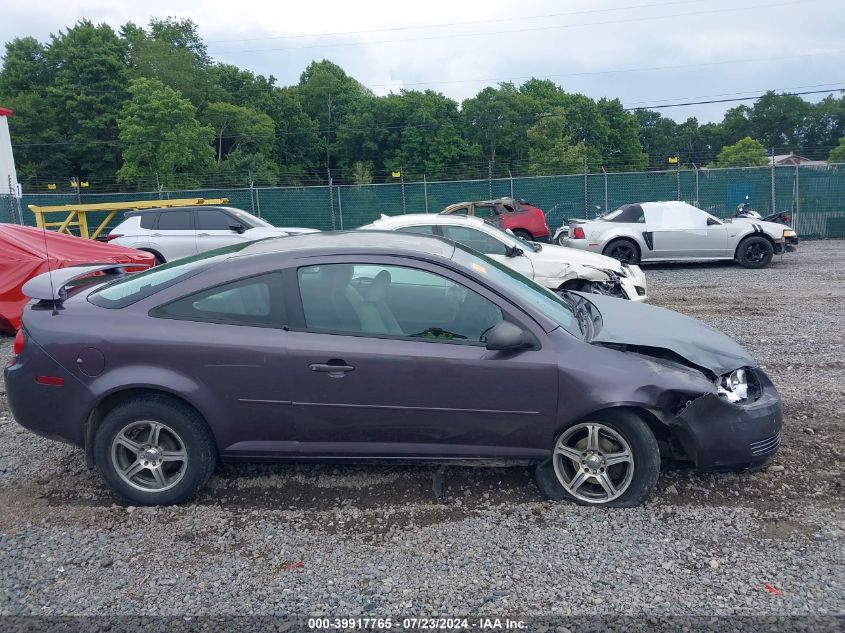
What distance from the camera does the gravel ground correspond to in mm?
3326

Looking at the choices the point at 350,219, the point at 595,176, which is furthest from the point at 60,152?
the point at 595,176

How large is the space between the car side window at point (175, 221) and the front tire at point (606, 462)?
12338 mm

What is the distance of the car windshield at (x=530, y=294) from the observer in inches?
175

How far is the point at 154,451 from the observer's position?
4.27 m

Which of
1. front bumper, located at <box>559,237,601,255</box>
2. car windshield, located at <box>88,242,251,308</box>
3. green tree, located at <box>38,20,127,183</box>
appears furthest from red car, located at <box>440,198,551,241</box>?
green tree, located at <box>38,20,127,183</box>

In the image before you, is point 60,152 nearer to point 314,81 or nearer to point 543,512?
point 314,81

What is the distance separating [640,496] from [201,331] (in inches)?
104

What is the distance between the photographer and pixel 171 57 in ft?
213

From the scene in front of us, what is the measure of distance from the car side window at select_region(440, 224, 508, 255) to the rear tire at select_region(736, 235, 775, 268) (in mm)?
8080

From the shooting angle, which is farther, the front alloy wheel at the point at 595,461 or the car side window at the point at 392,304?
the car side window at the point at 392,304

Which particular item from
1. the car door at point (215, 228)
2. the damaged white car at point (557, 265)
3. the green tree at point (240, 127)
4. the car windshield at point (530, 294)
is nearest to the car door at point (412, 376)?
the car windshield at point (530, 294)

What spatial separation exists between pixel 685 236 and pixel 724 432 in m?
12.4

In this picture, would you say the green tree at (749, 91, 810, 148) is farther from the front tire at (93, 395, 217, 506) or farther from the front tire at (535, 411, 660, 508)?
the front tire at (93, 395, 217, 506)

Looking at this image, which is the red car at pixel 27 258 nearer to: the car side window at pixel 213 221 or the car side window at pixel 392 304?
the car side window at pixel 213 221
